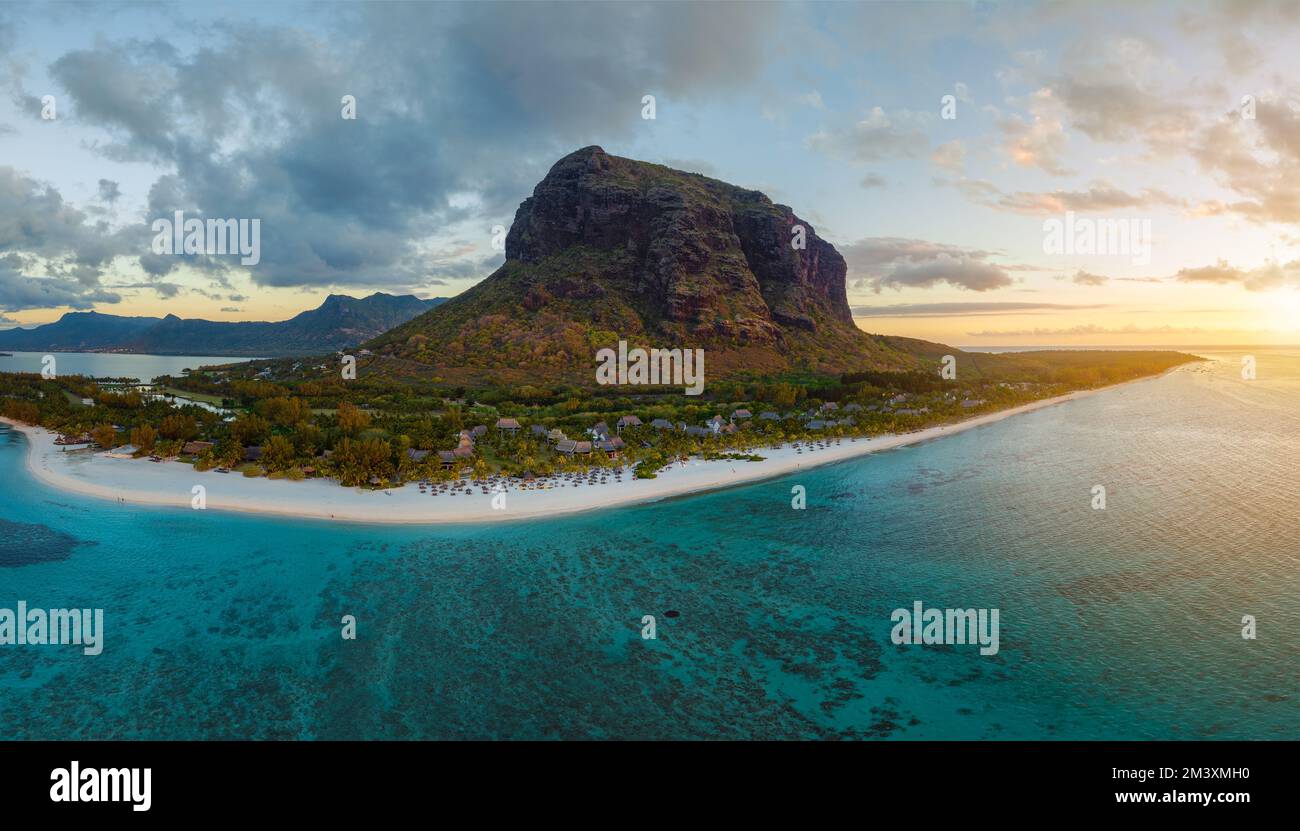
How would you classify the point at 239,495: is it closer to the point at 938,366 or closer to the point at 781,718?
the point at 781,718

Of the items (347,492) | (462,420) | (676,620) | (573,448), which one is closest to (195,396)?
(462,420)

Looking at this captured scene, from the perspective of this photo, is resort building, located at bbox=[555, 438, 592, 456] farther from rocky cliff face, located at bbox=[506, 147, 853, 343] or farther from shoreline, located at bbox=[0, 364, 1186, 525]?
rocky cliff face, located at bbox=[506, 147, 853, 343]

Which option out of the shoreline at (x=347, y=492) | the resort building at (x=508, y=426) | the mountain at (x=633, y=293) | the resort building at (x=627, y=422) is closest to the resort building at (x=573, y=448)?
the shoreline at (x=347, y=492)

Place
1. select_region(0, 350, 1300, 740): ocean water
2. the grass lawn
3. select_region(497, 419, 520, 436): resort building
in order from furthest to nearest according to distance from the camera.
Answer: the grass lawn < select_region(497, 419, 520, 436): resort building < select_region(0, 350, 1300, 740): ocean water

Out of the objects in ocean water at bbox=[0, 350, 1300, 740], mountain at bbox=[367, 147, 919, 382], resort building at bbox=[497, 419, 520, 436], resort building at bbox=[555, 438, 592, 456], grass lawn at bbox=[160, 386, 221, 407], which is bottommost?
ocean water at bbox=[0, 350, 1300, 740]

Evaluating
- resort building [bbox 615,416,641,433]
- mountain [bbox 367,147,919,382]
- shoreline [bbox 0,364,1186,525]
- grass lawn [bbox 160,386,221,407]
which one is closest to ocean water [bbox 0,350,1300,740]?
shoreline [bbox 0,364,1186,525]

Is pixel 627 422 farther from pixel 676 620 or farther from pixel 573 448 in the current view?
pixel 676 620
